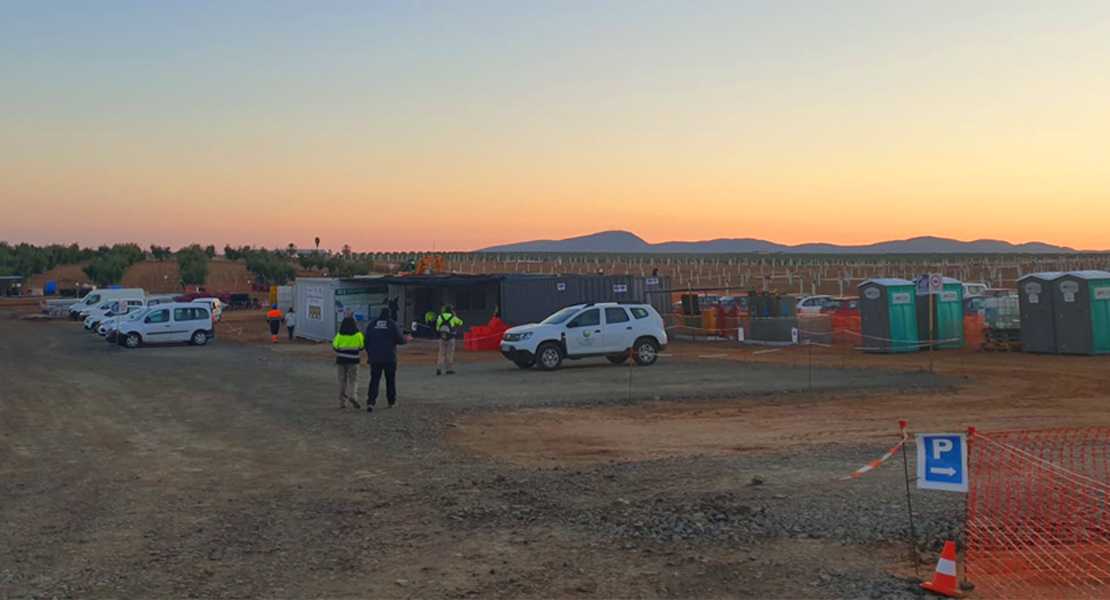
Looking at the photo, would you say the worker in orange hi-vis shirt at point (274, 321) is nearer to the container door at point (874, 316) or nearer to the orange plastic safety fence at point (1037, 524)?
the container door at point (874, 316)

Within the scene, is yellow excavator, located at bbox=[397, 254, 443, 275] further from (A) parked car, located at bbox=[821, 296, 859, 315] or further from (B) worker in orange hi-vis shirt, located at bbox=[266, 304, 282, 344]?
(A) parked car, located at bbox=[821, 296, 859, 315]

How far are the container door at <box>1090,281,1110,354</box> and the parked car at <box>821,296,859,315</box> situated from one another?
8.53 meters

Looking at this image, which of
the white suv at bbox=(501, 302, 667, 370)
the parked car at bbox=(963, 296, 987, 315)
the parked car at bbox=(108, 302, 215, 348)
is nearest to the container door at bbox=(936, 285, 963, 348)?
the parked car at bbox=(963, 296, 987, 315)

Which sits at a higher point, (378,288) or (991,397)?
(378,288)

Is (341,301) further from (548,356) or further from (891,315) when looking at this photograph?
(891,315)

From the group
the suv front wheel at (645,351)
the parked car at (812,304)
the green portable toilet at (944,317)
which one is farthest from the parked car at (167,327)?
the green portable toilet at (944,317)

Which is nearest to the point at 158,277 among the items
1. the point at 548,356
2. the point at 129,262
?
the point at 129,262

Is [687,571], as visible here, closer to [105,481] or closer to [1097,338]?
[105,481]

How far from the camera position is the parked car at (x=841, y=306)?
34306 millimetres

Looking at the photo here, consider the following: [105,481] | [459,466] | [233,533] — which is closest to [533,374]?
[459,466]

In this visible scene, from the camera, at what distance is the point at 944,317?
28.8 meters

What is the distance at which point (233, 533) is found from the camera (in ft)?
25.6

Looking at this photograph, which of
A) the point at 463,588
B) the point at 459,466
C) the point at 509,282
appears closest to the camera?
the point at 463,588

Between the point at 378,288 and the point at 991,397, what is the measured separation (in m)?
25.4
